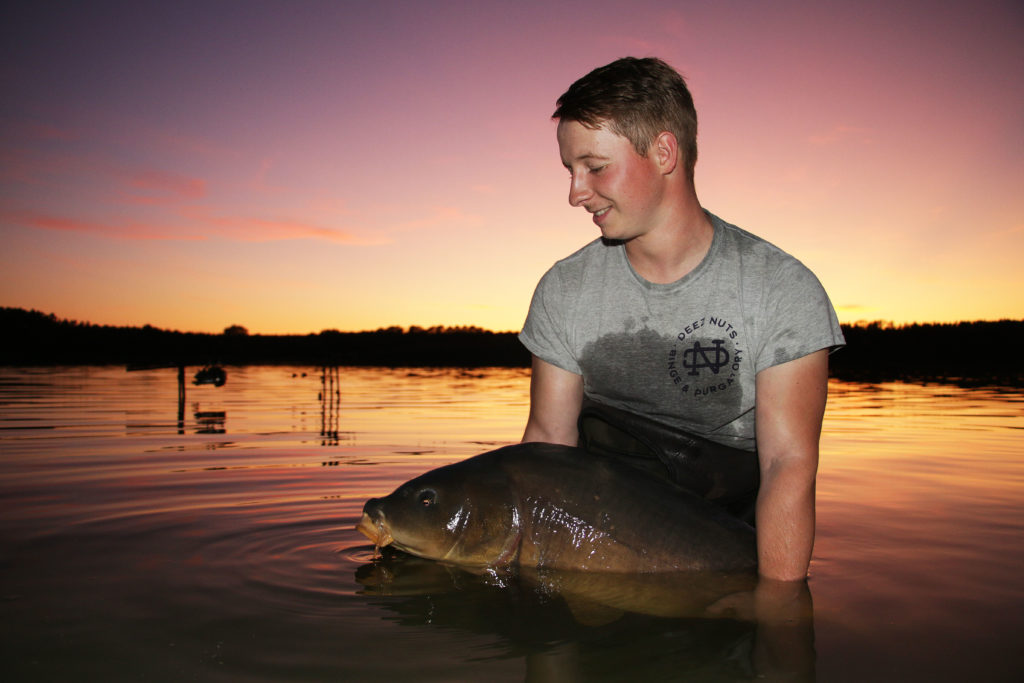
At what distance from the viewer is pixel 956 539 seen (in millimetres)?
4598

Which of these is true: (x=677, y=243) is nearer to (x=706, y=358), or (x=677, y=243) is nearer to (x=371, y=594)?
(x=706, y=358)

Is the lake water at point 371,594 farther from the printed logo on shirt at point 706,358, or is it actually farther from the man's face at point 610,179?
the man's face at point 610,179

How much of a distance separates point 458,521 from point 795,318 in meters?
1.73

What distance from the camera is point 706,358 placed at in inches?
138

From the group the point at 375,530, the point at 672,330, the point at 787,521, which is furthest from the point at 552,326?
the point at 787,521


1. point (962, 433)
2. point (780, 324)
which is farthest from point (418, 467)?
point (962, 433)

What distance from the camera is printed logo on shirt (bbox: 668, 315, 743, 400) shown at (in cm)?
344

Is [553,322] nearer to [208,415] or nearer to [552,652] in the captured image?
[552,652]

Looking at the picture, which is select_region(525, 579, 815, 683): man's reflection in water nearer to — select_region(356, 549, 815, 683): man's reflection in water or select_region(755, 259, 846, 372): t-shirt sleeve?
select_region(356, 549, 815, 683): man's reflection in water

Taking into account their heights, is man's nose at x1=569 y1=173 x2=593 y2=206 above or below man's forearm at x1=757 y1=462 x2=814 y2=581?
above

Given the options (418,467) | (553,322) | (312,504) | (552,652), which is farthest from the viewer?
(418,467)

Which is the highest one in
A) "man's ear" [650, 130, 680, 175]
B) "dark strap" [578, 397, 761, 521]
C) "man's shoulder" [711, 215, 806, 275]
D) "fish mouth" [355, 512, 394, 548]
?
"man's ear" [650, 130, 680, 175]

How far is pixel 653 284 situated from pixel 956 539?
2763mm

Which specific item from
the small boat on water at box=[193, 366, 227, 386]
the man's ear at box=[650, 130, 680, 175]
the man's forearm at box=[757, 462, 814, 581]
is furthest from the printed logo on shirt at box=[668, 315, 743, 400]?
the small boat on water at box=[193, 366, 227, 386]
